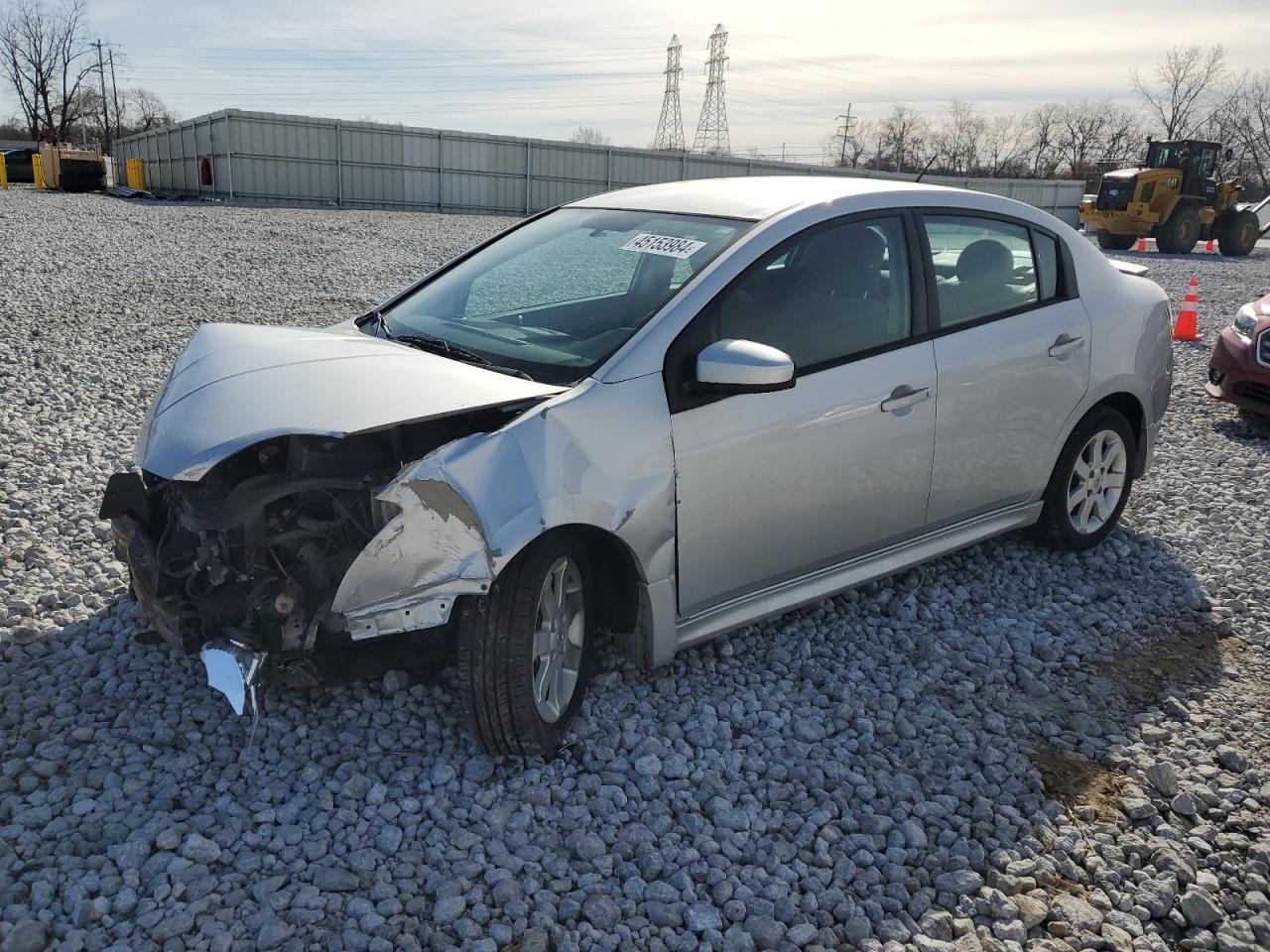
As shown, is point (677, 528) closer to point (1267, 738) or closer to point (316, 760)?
point (316, 760)

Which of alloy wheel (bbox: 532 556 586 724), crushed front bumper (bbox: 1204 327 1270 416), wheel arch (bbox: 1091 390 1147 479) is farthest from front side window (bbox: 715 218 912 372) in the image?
crushed front bumper (bbox: 1204 327 1270 416)

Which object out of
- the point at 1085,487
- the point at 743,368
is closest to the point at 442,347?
the point at 743,368

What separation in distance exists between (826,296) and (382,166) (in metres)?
27.9

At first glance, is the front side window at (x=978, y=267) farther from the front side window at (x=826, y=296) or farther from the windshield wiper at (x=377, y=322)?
the windshield wiper at (x=377, y=322)

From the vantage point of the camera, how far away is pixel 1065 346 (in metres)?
4.43

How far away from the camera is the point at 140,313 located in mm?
10484

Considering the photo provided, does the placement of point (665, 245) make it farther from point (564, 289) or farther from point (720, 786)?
point (720, 786)

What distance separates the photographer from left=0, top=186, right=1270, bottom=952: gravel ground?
2600 mm

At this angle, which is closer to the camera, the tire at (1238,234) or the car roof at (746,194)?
the car roof at (746,194)

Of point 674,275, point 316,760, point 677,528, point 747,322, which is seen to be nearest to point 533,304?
point 674,275

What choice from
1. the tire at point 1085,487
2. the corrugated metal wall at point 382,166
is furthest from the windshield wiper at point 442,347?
the corrugated metal wall at point 382,166

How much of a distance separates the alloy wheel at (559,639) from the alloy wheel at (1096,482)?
2.65 meters

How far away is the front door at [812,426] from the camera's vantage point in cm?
331

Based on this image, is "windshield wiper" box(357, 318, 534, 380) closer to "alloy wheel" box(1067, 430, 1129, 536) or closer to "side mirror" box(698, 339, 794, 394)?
"side mirror" box(698, 339, 794, 394)
